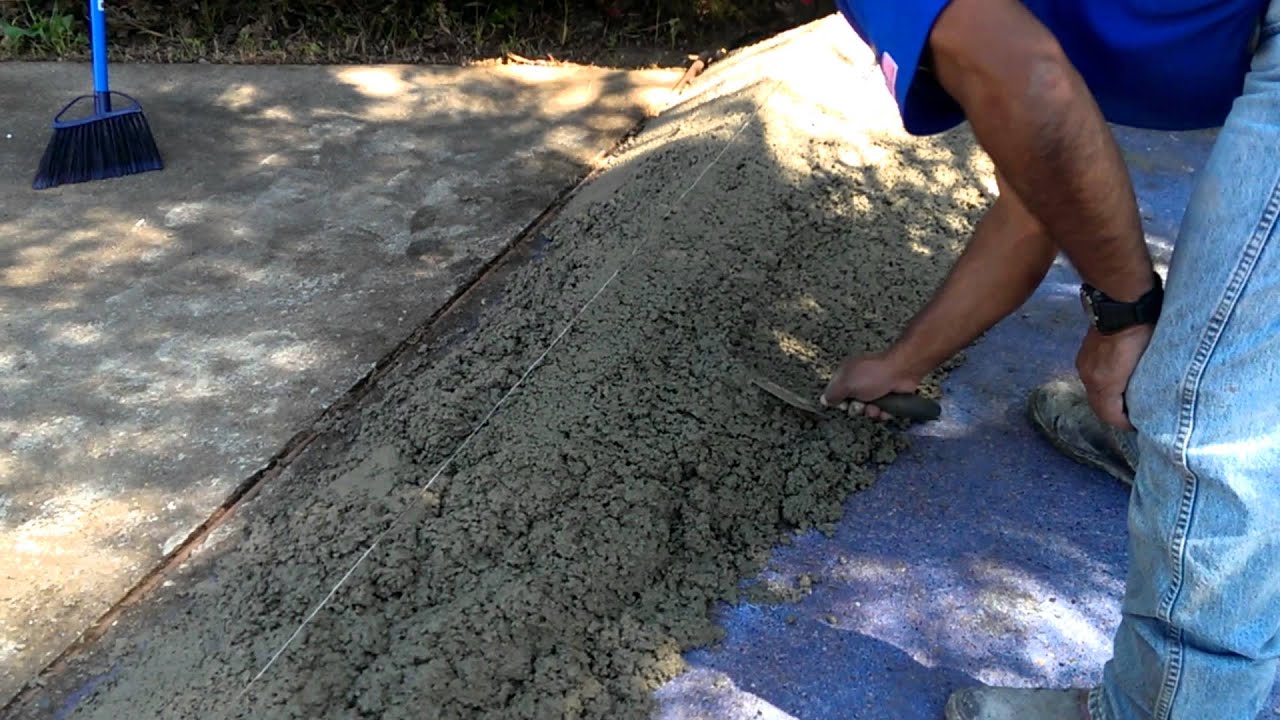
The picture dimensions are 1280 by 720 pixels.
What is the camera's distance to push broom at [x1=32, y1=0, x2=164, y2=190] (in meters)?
3.58

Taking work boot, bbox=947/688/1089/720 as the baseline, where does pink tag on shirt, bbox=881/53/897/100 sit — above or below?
above

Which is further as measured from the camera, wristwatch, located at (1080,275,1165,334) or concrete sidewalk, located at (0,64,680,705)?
concrete sidewalk, located at (0,64,680,705)

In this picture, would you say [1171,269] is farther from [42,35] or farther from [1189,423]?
[42,35]

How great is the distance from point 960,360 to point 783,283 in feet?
1.60

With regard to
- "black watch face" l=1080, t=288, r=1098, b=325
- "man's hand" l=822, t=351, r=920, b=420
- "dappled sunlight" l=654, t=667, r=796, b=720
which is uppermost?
"black watch face" l=1080, t=288, r=1098, b=325

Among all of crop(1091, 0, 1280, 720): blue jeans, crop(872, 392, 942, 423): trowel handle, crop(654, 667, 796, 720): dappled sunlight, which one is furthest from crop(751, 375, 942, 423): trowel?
crop(1091, 0, 1280, 720): blue jeans

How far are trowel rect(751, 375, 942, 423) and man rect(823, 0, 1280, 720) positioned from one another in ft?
2.49

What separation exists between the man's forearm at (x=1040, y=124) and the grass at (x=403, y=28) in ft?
10.9

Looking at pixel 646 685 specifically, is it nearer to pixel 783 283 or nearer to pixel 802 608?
pixel 802 608

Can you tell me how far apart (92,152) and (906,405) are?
2.71 metres

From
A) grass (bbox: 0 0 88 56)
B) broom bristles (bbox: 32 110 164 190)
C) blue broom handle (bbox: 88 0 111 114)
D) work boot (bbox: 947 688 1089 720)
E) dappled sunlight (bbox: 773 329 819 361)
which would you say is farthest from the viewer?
grass (bbox: 0 0 88 56)

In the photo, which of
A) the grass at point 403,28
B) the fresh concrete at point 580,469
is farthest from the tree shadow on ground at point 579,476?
the grass at point 403,28

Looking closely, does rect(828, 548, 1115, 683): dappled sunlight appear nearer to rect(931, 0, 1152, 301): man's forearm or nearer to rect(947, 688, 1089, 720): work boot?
rect(947, 688, 1089, 720): work boot

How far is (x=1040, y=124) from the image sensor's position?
144 centimetres
